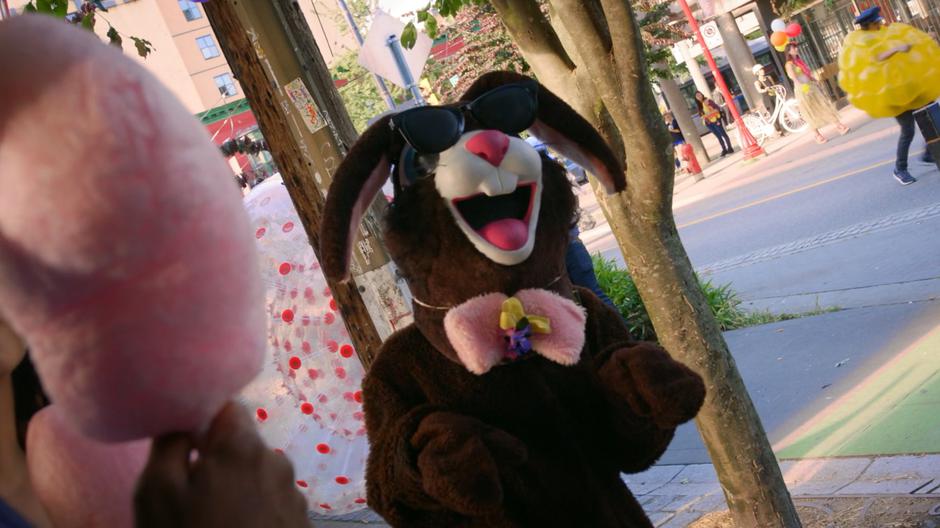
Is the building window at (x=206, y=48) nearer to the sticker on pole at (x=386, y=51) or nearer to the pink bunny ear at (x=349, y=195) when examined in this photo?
the sticker on pole at (x=386, y=51)

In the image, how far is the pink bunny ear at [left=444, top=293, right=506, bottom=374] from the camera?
2.15 metres

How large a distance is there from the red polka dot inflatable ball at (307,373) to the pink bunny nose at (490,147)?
10.1 ft

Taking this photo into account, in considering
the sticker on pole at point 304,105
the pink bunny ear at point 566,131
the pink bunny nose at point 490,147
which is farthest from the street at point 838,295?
the sticker on pole at point 304,105

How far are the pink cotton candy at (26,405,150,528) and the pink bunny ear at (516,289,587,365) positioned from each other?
1.12 m

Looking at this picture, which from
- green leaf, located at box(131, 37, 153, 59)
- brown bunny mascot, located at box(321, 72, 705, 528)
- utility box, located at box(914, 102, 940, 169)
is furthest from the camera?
utility box, located at box(914, 102, 940, 169)

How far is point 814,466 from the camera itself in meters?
4.61

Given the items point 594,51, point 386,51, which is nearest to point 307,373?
point 594,51

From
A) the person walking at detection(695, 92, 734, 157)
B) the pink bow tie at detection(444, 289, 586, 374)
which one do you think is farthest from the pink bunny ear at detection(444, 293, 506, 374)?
the person walking at detection(695, 92, 734, 157)

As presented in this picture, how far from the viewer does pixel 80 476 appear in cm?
124

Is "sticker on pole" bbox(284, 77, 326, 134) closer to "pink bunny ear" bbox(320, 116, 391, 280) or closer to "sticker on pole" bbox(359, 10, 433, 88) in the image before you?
"pink bunny ear" bbox(320, 116, 391, 280)

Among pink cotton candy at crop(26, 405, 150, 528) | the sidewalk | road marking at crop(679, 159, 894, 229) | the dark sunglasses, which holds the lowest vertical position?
the sidewalk

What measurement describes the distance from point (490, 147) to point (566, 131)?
384mm

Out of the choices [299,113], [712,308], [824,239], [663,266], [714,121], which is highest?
[299,113]

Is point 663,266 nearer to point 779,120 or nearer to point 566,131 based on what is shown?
point 566,131
